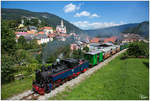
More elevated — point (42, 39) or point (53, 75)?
point (42, 39)

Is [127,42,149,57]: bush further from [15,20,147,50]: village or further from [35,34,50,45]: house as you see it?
[35,34,50,45]: house

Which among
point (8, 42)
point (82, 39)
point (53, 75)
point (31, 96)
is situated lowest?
point (31, 96)

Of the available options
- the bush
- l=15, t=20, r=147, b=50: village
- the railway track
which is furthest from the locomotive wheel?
the bush

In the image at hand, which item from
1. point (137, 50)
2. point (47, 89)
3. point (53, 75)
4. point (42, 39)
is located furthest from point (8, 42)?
point (42, 39)

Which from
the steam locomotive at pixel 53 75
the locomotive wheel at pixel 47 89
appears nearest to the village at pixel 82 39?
the steam locomotive at pixel 53 75

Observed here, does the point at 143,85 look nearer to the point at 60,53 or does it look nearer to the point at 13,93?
the point at 13,93

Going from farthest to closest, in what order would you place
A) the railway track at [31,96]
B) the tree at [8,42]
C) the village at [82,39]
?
the village at [82,39] → the tree at [8,42] → the railway track at [31,96]

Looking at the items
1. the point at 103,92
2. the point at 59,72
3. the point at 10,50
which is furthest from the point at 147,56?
the point at 10,50

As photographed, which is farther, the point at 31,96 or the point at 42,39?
the point at 42,39

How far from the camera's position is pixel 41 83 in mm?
10023

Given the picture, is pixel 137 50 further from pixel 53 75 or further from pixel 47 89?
pixel 47 89

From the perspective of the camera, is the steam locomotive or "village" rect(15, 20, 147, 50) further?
"village" rect(15, 20, 147, 50)

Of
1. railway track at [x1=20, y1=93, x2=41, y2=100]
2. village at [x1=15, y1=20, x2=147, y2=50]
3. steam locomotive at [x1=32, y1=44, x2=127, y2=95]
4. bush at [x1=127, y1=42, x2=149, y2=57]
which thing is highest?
village at [x1=15, y1=20, x2=147, y2=50]

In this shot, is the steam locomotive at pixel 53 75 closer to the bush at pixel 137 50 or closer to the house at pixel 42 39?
the bush at pixel 137 50
